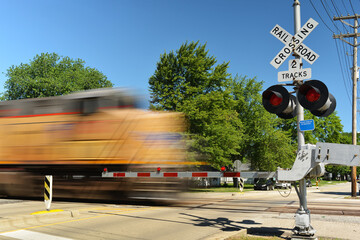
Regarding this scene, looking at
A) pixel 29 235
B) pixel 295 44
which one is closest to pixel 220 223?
pixel 29 235

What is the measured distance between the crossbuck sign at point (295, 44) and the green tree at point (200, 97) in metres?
18.4

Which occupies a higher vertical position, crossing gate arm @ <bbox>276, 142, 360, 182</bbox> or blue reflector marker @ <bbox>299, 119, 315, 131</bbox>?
blue reflector marker @ <bbox>299, 119, 315, 131</bbox>

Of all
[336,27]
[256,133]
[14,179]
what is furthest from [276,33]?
[256,133]

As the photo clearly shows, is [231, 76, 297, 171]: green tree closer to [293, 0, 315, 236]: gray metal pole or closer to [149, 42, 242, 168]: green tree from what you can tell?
[149, 42, 242, 168]: green tree

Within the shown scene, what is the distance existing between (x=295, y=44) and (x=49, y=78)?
127ft

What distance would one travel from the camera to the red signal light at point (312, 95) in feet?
20.1

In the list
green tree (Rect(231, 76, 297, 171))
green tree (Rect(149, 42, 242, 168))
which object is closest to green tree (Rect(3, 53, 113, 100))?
green tree (Rect(149, 42, 242, 168))

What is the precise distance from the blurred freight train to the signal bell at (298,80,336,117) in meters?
5.39

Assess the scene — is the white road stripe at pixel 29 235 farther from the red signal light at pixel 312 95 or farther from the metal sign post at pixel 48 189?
the red signal light at pixel 312 95

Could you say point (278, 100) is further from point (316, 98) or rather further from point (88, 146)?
point (88, 146)

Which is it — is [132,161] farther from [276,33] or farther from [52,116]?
[276,33]

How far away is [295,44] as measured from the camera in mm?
6957

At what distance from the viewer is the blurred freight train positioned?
31.9 feet

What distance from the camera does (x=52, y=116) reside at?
34.9 ft
